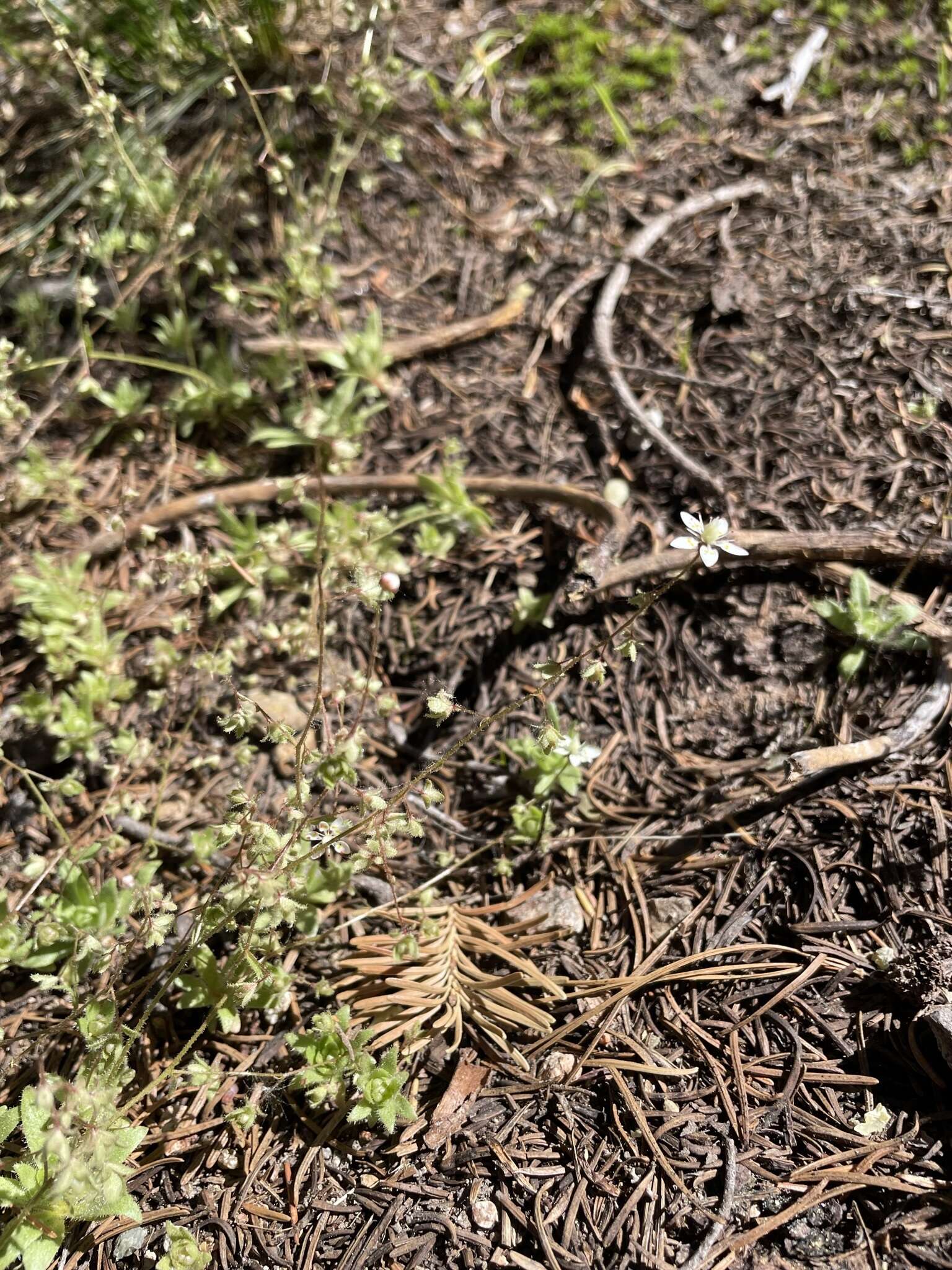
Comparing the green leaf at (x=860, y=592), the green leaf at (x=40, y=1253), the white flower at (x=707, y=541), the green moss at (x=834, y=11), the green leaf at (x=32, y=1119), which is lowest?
the green leaf at (x=860, y=592)

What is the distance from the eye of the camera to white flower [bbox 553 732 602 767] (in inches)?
99.8

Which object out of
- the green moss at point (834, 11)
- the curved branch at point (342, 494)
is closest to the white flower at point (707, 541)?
the curved branch at point (342, 494)

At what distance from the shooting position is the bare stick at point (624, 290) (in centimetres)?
310

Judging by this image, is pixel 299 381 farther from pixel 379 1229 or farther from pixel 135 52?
pixel 379 1229

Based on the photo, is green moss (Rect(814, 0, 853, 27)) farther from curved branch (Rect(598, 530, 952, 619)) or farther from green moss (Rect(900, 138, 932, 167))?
curved branch (Rect(598, 530, 952, 619))

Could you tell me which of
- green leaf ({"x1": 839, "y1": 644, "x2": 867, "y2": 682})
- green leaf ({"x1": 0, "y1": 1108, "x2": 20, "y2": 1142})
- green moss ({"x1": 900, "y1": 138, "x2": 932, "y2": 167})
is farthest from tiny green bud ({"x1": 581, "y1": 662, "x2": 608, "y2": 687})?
green moss ({"x1": 900, "y1": 138, "x2": 932, "y2": 167})

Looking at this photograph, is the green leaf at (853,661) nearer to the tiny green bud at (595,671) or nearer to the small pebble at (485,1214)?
the tiny green bud at (595,671)

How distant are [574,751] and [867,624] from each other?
937mm

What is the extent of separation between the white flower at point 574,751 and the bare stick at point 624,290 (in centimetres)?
103

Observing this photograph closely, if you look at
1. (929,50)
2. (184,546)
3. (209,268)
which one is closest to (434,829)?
(184,546)

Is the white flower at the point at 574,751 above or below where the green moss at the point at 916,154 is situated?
below

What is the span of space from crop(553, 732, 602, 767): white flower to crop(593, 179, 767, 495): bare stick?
40.7 inches

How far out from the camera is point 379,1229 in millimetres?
1970

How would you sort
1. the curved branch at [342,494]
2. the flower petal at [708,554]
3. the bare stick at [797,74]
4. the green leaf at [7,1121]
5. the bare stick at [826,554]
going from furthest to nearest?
the bare stick at [797,74], the curved branch at [342,494], the bare stick at [826,554], the green leaf at [7,1121], the flower petal at [708,554]
